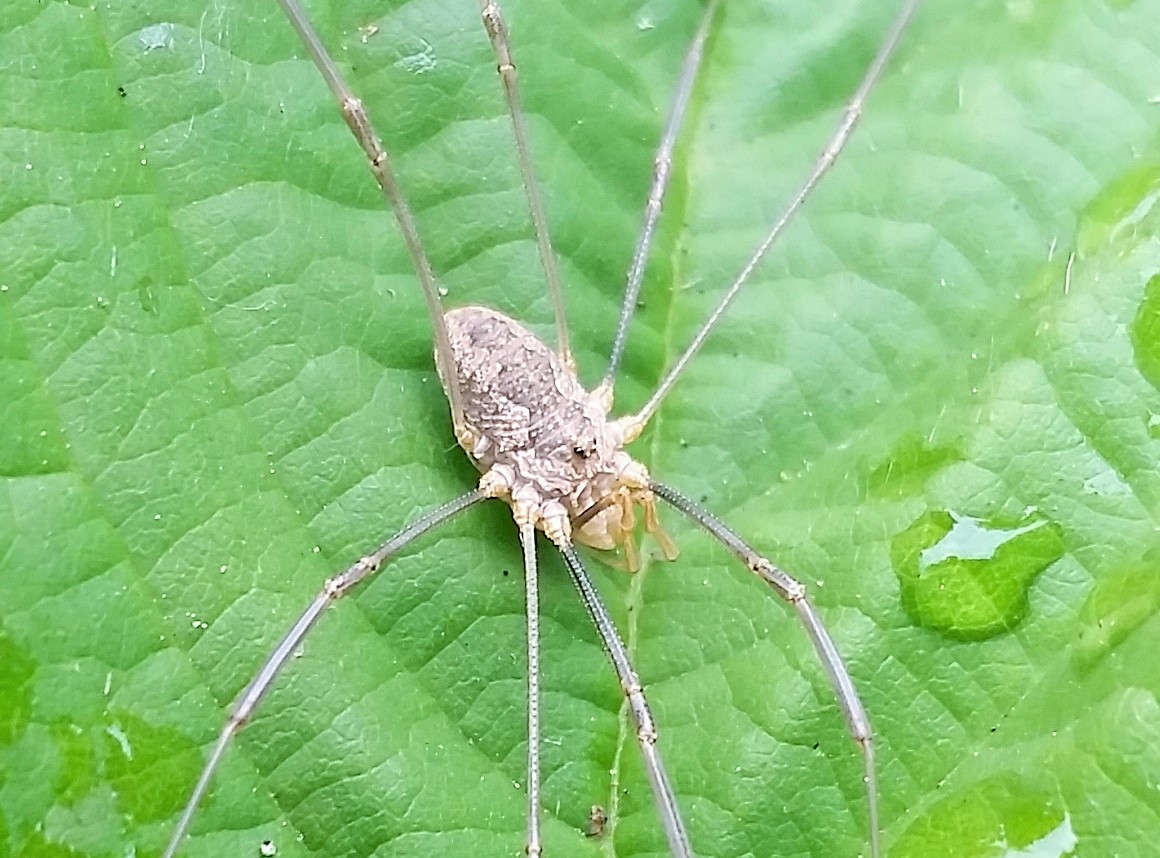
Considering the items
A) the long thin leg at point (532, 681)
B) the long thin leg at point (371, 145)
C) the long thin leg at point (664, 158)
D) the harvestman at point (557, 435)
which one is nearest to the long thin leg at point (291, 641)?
the harvestman at point (557, 435)

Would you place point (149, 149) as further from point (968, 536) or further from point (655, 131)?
point (968, 536)

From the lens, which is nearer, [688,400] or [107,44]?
[107,44]

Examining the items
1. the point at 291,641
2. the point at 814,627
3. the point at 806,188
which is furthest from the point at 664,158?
the point at 291,641

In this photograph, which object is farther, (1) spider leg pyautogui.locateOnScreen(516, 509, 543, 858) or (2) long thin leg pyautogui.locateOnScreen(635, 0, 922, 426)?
(2) long thin leg pyautogui.locateOnScreen(635, 0, 922, 426)

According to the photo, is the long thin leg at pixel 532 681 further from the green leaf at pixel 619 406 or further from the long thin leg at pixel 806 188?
the long thin leg at pixel 806 188

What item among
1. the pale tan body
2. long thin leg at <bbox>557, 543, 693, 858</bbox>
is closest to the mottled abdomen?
the pale tan body

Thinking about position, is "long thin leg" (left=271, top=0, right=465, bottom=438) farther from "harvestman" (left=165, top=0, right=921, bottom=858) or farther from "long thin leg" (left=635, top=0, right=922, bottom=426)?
"long thin leg" (left=635, top=0, right=922, bottom=426)

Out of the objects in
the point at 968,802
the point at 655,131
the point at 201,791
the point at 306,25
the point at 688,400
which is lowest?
the point at 968,802

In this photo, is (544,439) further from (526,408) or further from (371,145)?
(371,145)

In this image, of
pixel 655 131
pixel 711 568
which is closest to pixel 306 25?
pixel 655 131
